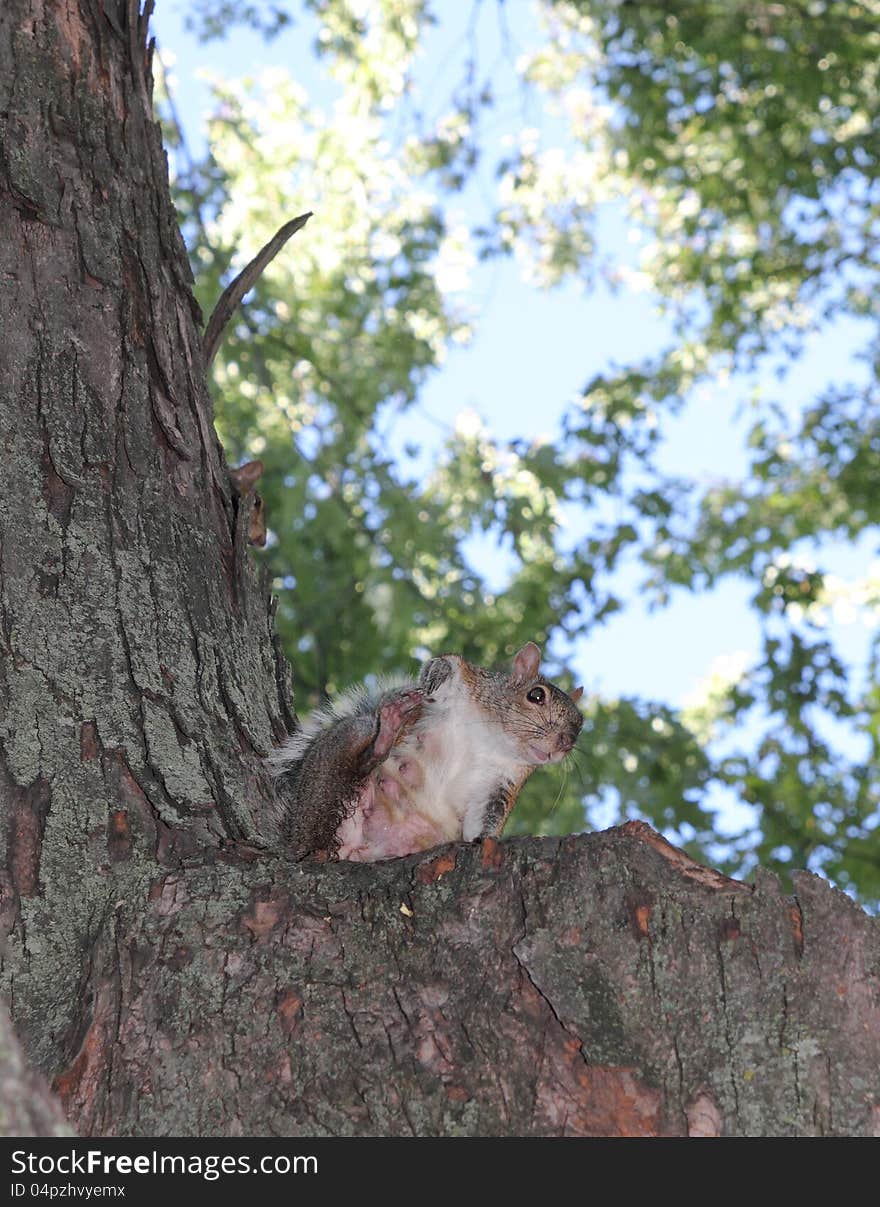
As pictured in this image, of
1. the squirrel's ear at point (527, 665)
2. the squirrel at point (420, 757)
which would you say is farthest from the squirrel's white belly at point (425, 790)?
the squirrel's ear at point (527, 665)

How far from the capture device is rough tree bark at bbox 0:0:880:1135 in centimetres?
194

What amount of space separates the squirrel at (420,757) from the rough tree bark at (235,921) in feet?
0.66

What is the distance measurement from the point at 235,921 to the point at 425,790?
52.5 inches

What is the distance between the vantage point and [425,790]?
352cm

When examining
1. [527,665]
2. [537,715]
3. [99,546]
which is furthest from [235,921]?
[527,665]

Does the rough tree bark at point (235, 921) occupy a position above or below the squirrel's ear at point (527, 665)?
below

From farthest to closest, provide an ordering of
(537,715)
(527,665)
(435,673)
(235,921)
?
(527,665)
(537,715)
(435,673)
(235,921)

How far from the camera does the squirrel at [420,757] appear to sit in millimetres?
3107

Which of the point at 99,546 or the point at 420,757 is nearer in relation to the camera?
the point at 99,546

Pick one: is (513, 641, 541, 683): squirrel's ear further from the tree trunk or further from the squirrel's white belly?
the tree trunk

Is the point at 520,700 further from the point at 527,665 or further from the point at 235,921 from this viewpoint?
the point at 235,921

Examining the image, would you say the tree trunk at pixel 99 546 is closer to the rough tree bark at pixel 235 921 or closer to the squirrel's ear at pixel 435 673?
the rough tree bark at pixel 235 921

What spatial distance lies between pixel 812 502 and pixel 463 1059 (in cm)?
868
